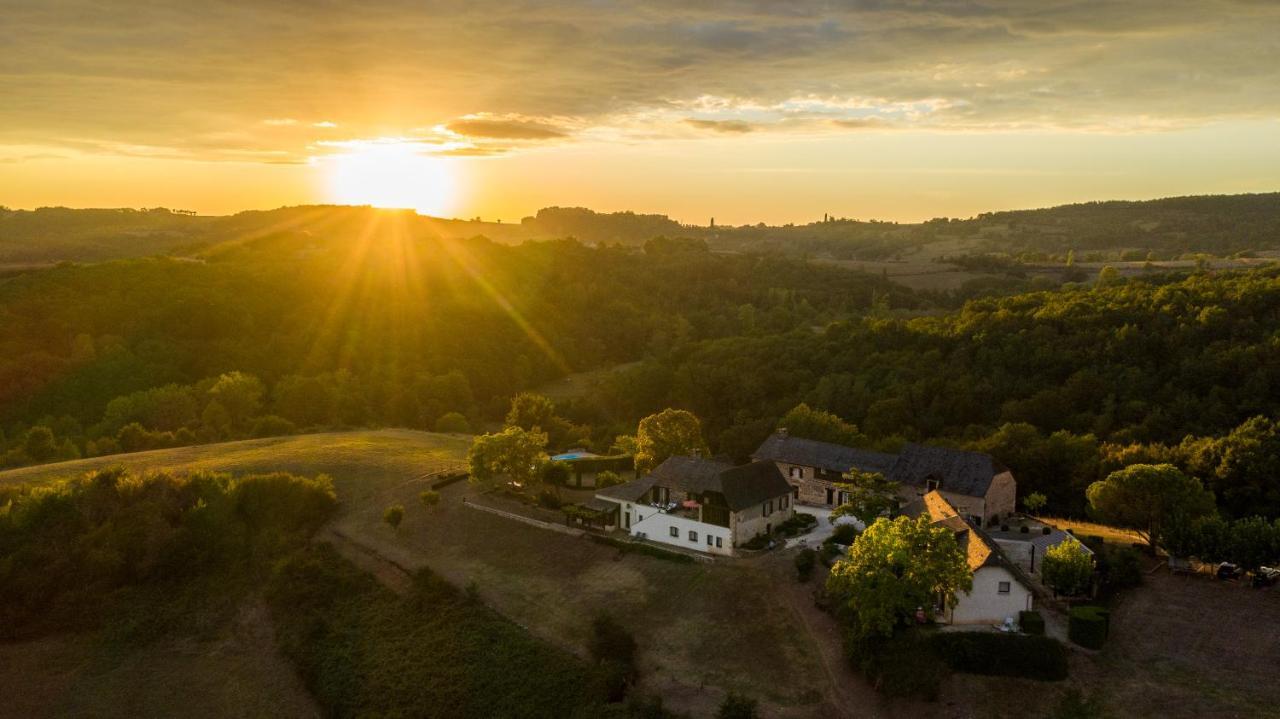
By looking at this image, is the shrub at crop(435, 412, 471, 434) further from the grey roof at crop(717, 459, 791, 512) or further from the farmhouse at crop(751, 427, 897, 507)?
the grey roof at crop(717, 459, 791, 512)

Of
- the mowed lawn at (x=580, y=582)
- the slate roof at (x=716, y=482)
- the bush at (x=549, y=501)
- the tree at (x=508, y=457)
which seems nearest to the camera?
the mowed lawn at (x=580, y=582)

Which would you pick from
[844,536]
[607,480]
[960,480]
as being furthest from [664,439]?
[960,480]

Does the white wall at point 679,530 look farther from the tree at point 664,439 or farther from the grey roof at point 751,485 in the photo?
the tree at point 664,439

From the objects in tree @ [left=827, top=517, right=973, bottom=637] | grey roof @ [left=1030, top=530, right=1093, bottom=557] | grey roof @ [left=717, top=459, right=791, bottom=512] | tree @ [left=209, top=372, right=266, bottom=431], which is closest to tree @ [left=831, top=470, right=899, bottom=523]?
grey roof @ [left=717, top=459, right=791, bottom=512]

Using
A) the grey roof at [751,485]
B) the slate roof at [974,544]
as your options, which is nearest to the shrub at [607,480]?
the grey roof at [751,485]

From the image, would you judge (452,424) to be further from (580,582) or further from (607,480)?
(580,582)

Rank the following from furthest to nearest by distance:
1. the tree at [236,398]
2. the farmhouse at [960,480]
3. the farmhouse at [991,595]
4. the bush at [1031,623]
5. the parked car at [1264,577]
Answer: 1. the tree at [236,398]
2. the farmhouse at [960,480]
3. the parked car at [1264,577]
4. the farmhouse at [991,595]
5. the bush at [1031,623]
